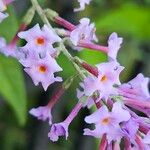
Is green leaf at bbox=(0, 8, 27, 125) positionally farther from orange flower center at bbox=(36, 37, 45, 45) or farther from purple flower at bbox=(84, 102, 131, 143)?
purple flower at bbox=(84, 102, 131, 143)

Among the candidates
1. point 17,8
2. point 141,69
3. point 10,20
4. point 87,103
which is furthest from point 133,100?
point 141,69

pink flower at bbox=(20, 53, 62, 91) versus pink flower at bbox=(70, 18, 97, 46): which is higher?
pink flower at bbox=(70, 18, 97, 46)

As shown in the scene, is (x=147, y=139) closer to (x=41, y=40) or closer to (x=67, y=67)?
(x=41, y=40)

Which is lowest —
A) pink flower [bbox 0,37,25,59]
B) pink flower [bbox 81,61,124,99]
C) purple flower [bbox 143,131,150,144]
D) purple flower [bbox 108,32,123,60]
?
purple flower [bbox 143,131,150,144]

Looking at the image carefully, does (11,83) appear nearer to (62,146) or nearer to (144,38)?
(144,38)

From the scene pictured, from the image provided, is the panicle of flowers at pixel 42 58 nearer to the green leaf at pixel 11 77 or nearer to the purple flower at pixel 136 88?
the purple flower at pixel 136 88

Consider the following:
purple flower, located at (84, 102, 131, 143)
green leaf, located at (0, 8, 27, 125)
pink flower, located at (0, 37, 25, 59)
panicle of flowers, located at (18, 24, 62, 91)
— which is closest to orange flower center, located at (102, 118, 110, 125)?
purple flower, located at (84, 102, 131, 143)
